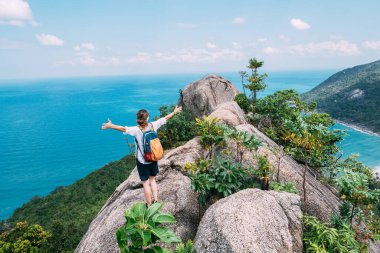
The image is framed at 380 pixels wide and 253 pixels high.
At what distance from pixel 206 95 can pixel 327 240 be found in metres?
27.5

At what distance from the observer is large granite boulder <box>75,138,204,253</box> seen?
9.27m

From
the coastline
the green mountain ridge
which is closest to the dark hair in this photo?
the coastline

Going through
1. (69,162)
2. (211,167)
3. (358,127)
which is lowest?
(69,162)

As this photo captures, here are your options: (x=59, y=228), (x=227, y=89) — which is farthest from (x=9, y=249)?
(x=227, y=89)

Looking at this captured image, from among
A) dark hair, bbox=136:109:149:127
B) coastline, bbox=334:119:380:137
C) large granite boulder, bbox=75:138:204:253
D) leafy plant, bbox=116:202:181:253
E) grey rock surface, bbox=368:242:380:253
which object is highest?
dark hair, bbox=136:109:149:127

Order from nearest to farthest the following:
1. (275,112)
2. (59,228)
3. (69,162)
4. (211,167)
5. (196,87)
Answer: (211,167) → (275,112) → (59,228) → (196,87) → (69,162)

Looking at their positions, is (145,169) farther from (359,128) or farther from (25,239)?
(359,128)

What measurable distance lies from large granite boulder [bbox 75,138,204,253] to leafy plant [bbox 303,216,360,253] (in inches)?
142

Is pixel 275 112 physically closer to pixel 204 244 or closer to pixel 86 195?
pixel 204 244

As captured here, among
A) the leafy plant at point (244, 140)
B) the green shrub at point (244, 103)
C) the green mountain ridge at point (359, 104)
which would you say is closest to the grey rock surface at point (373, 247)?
the leafy plant at point (244, 140)

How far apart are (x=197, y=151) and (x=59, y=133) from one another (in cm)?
19636

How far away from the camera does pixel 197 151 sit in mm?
13164

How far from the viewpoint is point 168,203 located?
1015cm

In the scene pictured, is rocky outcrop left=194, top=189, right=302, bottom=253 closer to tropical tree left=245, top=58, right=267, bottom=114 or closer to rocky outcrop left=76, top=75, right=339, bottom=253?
rocky outcrop left=76, top=75, right=339, bottom=253
